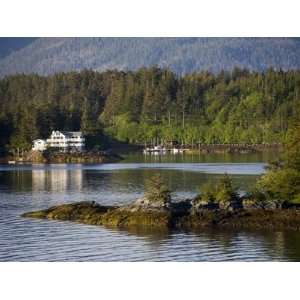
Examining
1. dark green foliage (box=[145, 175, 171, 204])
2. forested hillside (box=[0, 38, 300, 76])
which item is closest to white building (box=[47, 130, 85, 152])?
forested hillside (box=[0, 38, 300, 76])

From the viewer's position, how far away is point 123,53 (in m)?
25.6

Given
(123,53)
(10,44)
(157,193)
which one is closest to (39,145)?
(123,53)

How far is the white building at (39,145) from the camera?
26312 millimetres

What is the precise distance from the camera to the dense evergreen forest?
24.6m

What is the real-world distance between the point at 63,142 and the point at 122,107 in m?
2.21

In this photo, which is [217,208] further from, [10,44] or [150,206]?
[10,44]

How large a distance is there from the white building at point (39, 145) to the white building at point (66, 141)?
19cm

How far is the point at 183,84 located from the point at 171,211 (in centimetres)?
1613

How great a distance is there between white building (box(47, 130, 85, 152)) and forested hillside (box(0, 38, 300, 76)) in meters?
2.19

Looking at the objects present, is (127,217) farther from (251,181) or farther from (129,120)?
(129,120)

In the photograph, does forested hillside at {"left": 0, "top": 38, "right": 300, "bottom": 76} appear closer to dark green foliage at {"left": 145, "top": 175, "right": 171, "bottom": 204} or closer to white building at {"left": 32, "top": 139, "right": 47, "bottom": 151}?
white building at {"left": 32, "top": 139, "right": 47, "bottom": 151}

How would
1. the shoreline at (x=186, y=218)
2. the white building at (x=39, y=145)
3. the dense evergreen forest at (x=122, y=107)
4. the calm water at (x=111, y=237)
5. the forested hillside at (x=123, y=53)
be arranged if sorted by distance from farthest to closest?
the white building at (x=39, y=145), the dense evergreen forest at (x=122, y=107), the forested hillside at (x=123, y=53), the shoreline at (x=186, y=218), the calm water at (x=111, y=237)

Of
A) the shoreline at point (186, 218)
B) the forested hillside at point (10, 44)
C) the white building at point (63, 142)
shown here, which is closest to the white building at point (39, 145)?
the white building at point (63, 142)

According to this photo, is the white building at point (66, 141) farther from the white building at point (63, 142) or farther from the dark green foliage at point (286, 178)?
the dark green foliage at point (286, 178)
